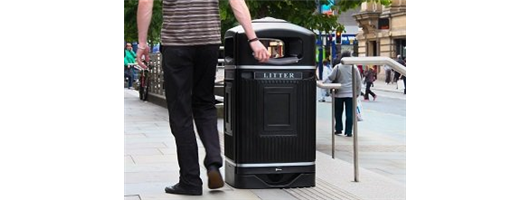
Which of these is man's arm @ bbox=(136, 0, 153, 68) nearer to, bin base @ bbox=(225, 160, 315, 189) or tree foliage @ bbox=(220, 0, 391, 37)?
bin base @ bbox=(225, 160, 315, 189)

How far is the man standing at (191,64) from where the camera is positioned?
205 inches

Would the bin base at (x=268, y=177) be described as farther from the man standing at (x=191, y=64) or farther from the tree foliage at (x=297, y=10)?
the tree foliage at (x=297, y=10)

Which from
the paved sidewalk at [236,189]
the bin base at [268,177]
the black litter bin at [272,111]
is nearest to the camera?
the paved sidewalk at [236,189]

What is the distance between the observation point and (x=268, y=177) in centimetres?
602

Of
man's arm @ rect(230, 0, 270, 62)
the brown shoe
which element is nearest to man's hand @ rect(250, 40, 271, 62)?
man's arm @ rect(230, 0, 270, 62)

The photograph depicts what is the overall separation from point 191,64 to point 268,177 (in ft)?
3.93

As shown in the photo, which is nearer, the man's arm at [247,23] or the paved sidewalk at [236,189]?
the man's arm at [247,23]

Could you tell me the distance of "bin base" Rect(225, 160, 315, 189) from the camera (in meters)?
5.93

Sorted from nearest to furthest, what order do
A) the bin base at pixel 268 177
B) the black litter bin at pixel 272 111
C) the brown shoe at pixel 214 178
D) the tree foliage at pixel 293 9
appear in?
the brown shoe at pixel 214 178, the black litter bin at pixel 272 111, the bin base at pixel 268 177, the tree foliage at pixel 293 9

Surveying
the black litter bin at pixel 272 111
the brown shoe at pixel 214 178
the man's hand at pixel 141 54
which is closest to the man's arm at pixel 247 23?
the black litter bin at pixel 272 111

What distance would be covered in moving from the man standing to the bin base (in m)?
0.48
